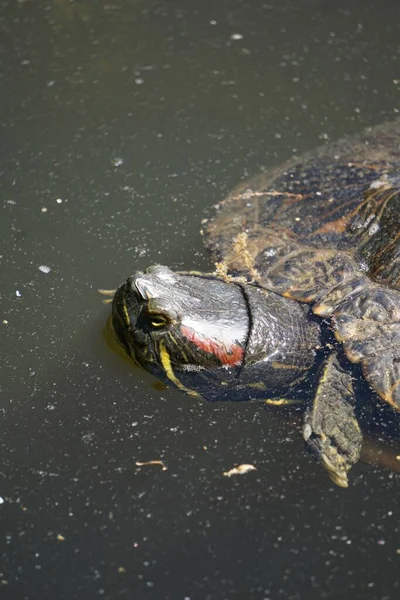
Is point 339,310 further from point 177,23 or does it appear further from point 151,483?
point 177,23

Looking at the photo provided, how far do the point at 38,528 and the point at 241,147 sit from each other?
3.05m

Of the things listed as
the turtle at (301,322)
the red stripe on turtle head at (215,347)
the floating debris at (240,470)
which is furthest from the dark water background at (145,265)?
the red stripe on turtle head at (215,347)

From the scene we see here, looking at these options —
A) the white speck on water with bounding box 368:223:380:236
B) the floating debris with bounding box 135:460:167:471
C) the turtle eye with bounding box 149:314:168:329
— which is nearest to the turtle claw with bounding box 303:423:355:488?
the floating debris with bounding box 135:460:167:471

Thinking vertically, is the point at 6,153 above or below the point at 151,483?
above

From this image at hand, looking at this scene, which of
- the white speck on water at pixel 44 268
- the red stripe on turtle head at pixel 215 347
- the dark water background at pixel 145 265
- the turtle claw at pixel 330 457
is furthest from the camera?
the white speck on water at pixel 44 268

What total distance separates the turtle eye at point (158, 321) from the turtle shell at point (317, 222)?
0.61m

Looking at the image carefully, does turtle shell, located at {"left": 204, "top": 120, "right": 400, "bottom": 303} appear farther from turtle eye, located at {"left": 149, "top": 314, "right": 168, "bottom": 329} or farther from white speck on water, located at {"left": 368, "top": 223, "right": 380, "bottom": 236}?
turtle eye, located at {"left": 149, "top": 314, "right": 168, "bottom": 329}

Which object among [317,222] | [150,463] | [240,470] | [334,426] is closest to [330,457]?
[334,426]

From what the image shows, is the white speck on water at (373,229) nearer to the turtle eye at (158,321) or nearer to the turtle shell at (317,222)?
the turtle shell at (317,222)

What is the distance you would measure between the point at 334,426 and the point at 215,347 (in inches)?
26.6

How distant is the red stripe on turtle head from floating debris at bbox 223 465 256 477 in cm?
52

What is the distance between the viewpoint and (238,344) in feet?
12.0

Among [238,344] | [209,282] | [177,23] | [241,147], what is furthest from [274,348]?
[177,23]

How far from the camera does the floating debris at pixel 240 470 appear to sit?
3467 mm
